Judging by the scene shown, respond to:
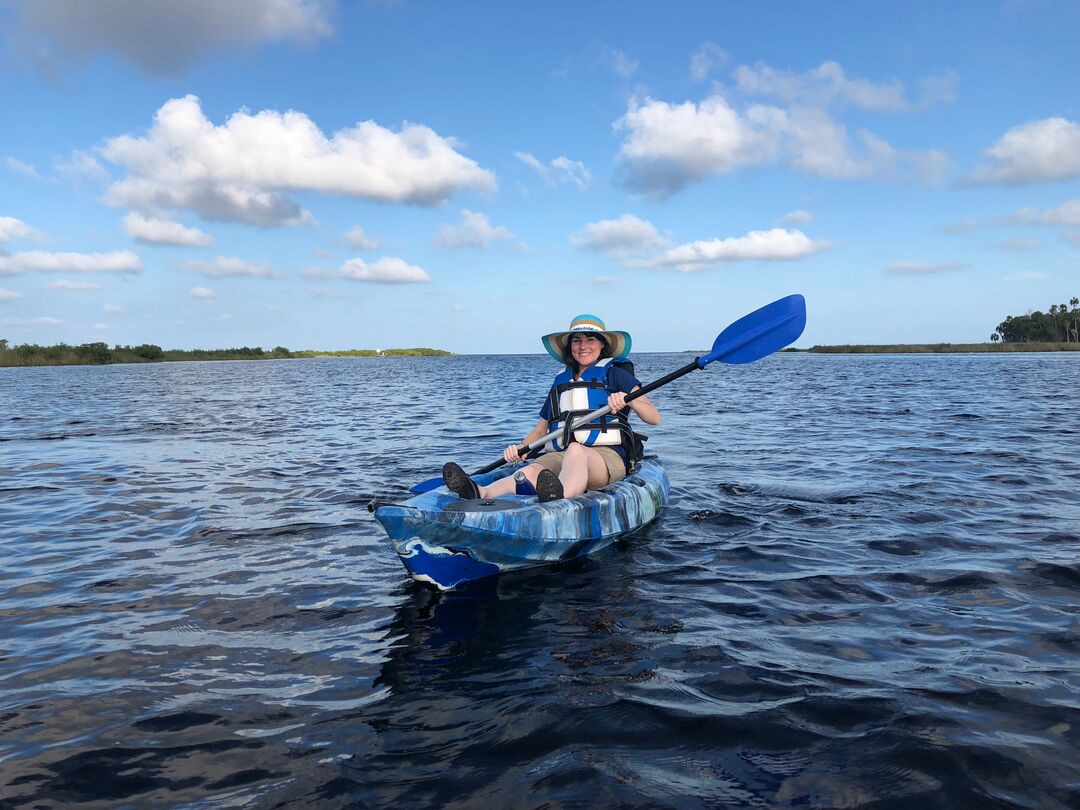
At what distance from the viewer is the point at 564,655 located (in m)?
3.90

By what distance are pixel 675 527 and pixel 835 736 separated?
3.79 m

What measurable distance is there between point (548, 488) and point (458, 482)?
0.75 meters

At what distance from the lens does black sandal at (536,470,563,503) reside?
213 inches

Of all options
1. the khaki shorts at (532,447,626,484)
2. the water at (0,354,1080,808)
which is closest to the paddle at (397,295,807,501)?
the khaki shorts at (532,447,626,484)

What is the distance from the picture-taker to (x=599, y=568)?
555cm

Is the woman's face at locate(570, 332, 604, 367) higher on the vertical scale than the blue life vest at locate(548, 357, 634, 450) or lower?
higher

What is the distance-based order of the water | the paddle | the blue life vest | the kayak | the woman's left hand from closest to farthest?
the water, the kayak, the woman's left hand, the blue life vest, the paddle

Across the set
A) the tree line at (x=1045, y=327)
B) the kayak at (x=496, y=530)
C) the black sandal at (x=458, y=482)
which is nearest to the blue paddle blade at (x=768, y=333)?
the kayak at (x=496, y=530)

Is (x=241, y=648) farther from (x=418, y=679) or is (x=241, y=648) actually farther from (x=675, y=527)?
(x=675, y=527)

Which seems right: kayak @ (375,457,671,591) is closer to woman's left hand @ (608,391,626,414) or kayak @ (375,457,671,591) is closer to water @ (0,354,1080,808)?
water @ (0,354,1080,808)

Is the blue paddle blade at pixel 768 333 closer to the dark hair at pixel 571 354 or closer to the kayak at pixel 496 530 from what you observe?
the dark hair at pixel 571 354

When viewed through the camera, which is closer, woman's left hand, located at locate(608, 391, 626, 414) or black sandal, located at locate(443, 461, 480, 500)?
black sandal, located at locate(443, 461, 480, 500)

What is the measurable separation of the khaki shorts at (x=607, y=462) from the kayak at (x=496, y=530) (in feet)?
1.17

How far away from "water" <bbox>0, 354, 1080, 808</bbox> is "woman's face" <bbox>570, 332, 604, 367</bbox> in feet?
6.33
